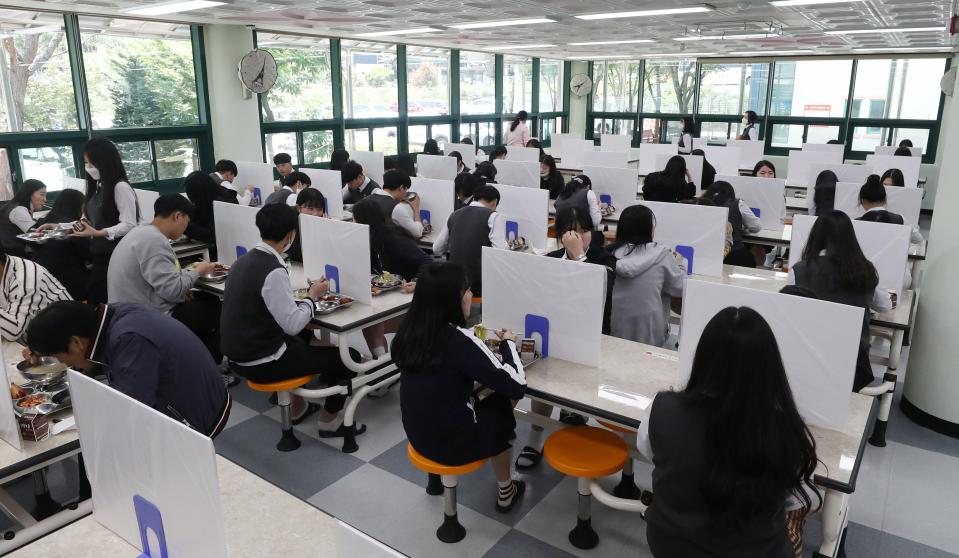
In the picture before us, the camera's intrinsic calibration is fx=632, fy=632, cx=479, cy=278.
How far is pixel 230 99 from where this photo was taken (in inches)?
320

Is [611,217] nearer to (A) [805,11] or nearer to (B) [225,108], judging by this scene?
(A) [805,11]

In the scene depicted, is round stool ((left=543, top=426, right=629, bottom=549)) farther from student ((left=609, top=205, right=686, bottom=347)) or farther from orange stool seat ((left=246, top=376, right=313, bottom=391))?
orange stool seat ((left=246, top=376, right=313, bottom=391))

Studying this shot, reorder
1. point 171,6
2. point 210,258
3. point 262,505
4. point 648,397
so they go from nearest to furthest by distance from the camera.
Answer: point 262,505 → point 648,397 → point 210,258 → point 171,6

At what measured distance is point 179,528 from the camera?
1.26 meters

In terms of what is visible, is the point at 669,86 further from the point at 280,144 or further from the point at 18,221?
the point at 18,221

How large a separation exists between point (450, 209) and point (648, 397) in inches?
135

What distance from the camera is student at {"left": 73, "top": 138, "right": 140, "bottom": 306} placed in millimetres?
4332

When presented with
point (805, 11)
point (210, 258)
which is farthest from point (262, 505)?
point (805, 11)

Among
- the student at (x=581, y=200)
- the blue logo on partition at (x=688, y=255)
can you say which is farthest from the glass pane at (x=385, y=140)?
the blue logo on partition at (x=688, y=255)

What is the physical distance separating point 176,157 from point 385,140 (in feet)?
12.2

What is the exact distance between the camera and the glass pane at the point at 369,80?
1011 centimetres

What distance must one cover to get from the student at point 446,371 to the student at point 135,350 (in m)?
0.75

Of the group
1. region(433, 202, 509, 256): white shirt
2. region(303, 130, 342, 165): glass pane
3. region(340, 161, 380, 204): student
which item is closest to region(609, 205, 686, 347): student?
region(433, 202, 509, 256): white shirt

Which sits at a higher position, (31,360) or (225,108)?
(225,108)
